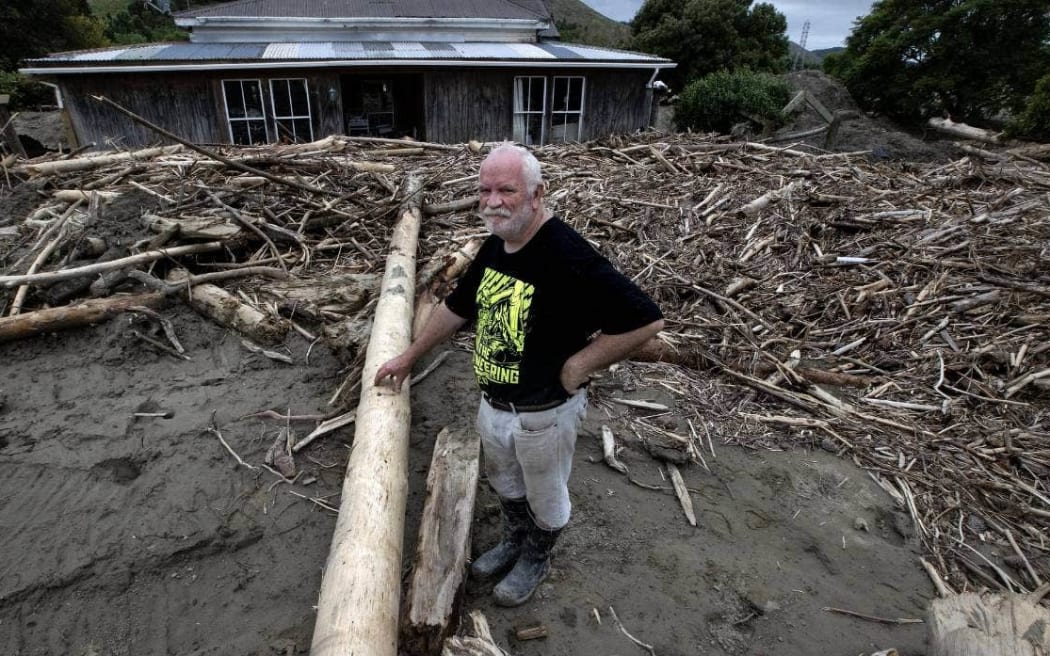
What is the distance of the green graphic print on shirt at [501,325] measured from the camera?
7.13 ft

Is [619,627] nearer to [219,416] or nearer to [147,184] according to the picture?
[219,416]

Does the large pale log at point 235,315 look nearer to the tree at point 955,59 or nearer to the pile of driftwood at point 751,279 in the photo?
the pile of driftwood at point 751,279

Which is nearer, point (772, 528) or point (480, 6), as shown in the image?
point (772, 528)

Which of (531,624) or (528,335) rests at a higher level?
(528,335)

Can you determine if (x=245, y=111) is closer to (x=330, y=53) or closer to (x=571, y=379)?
(x=330, y=53)

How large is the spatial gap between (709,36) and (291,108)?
19927mm

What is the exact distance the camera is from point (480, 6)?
19266 mm

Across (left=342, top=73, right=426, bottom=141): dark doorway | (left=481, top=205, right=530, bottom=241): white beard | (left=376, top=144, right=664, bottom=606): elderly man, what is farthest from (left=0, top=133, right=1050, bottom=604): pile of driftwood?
(left=342, top=73, right=426, bottom=141): dark doorway

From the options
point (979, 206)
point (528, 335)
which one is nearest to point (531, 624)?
point (528, 335)

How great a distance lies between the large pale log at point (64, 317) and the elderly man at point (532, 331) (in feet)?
10.6

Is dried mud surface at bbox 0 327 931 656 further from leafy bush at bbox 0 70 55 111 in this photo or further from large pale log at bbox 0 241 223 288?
leafy bush at bbox 0 70 55 111

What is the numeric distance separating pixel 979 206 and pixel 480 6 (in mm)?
17974

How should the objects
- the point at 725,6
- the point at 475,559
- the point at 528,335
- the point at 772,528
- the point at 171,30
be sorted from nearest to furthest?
the point at 528,335 < the point at 475,559 < the point at 772,528 < the point at 725,6 < the point at 171,30

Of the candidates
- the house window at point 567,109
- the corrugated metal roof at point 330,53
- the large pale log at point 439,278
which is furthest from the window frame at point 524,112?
the large pale log at point 439,278
